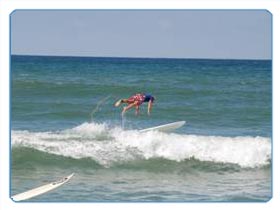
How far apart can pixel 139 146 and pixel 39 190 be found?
55.1 inches

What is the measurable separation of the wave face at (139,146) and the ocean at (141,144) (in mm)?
10

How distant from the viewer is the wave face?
648 cm

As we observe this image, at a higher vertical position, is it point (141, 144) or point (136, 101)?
point (136, 101)

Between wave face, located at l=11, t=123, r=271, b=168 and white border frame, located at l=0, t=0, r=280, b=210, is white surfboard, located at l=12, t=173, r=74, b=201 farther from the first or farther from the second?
wave face, located at l=11, t=123, r=271, b=168

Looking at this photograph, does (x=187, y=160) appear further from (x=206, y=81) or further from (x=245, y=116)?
(x=206, y=81)

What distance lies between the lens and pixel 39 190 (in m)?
5.58

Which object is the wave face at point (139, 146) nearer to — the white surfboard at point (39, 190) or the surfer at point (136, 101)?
the surfer at point (136, 101)

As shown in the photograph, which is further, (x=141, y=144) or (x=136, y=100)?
(x=141, y=144)
